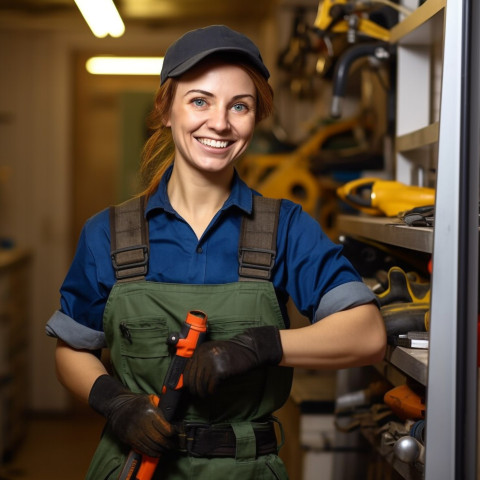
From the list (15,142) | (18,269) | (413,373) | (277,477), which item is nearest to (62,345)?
(277,477)

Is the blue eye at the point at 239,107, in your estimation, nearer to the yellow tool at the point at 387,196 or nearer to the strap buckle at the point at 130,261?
the strap buckle at the point at 130,261

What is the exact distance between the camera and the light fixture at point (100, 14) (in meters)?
2.34

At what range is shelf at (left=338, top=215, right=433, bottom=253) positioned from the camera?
132 cm

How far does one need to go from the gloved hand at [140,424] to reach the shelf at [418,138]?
0.85m

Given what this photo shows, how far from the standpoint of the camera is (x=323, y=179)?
10.3 ft

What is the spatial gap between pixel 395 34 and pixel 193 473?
131 cm

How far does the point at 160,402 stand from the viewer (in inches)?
51.0

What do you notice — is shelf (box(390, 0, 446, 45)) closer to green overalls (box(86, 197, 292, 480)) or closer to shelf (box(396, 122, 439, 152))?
shelf (box(396, 122, 439, 152))

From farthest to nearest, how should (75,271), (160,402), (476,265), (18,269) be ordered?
(18,269)
(75,271)
(160,402)
(476,265)

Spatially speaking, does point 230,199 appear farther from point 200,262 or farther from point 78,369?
point 78,369

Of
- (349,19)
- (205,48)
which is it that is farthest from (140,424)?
(349,19)

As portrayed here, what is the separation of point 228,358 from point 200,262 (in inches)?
9.6

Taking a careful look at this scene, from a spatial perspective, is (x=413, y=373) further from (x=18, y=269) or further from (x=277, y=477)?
(x=18, y=269)

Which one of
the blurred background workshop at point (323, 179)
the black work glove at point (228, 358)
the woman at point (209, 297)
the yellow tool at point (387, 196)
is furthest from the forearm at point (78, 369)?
the yellow tool at point (387, 196)
